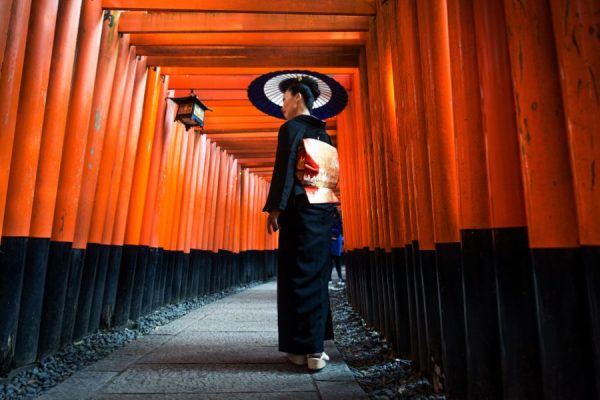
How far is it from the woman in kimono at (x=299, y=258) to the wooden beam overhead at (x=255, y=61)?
2115mm

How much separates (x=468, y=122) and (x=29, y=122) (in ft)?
8.14

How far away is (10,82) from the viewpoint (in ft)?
7.18

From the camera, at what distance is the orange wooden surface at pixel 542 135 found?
118 cm

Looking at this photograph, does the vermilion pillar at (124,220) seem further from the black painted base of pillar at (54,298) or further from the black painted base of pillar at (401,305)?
the black painted base of pillar at (401,305)

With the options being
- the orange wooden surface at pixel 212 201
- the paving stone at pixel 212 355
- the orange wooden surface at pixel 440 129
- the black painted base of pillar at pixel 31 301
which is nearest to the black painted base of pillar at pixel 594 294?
the orange wooden surface at pixel 440 129

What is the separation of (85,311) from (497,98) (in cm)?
344

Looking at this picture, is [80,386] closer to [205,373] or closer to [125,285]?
[205,373]

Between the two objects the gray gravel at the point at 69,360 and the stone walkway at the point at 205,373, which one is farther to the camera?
the gray gravel at the point at 69,360

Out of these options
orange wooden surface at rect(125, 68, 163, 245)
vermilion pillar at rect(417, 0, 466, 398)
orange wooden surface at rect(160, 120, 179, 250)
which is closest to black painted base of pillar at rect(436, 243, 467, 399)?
vermilion pillar at rect(417, 0, 466, 398)

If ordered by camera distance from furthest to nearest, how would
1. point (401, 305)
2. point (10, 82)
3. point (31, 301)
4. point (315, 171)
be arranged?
point (401, 305) < point (315, 171) < point (31, 301) < point (10, 82)

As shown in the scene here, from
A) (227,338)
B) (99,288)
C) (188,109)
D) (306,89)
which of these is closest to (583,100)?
(306,89)

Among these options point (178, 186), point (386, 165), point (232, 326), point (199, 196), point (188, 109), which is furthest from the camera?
point (199, 196)

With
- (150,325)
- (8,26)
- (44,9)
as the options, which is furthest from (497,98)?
(150,325)

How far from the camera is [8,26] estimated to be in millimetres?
2143
